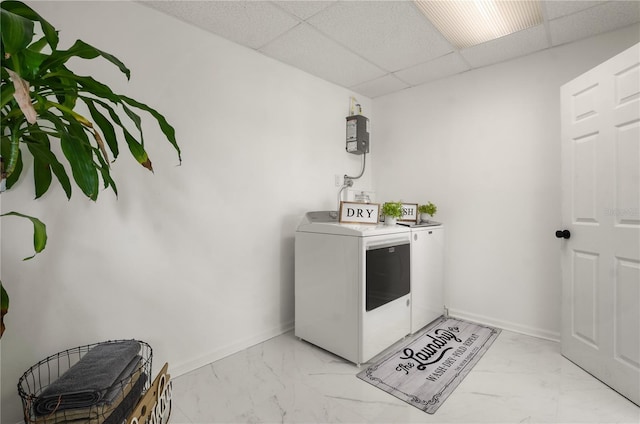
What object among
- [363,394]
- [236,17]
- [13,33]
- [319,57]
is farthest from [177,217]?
[319,57]

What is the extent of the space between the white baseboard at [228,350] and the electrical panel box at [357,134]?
179cm

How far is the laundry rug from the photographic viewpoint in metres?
1.78

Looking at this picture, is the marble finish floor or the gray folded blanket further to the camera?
the marble finish floor

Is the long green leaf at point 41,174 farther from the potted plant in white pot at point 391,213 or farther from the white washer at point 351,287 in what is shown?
the potted plant in white pot at point 391,213

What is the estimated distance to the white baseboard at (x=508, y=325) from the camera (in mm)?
2463

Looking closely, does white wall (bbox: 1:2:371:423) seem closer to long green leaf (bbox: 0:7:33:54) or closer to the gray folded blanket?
the gray folded blanket

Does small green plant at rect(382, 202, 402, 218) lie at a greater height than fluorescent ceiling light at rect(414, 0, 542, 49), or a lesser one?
lesser

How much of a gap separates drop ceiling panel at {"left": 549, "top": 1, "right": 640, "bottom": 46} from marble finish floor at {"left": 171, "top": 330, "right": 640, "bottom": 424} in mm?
2313

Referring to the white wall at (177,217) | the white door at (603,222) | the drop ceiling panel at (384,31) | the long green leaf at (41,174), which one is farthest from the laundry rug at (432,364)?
the drop ceiling panel at (384,31)

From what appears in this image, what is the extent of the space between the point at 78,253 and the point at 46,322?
14.0 inches

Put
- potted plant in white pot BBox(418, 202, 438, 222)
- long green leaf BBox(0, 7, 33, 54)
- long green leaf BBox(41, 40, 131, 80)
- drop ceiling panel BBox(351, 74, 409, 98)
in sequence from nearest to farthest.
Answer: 1. long green leaf BBox(0, 7, 33, 54)
2. long green leaf BBox(41, 40, 131, 80)
3. potted plant in white pot BBox(418, 202, 438, 222)
4. drop ceiling panel BBox(351, 74, 409, 98)

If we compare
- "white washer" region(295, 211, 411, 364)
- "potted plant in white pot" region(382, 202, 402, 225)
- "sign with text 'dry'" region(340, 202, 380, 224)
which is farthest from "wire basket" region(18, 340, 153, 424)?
"potted plant in white pot" region(382, 202, 402, 225)

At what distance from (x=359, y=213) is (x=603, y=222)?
150cm

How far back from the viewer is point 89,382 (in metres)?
1.26
